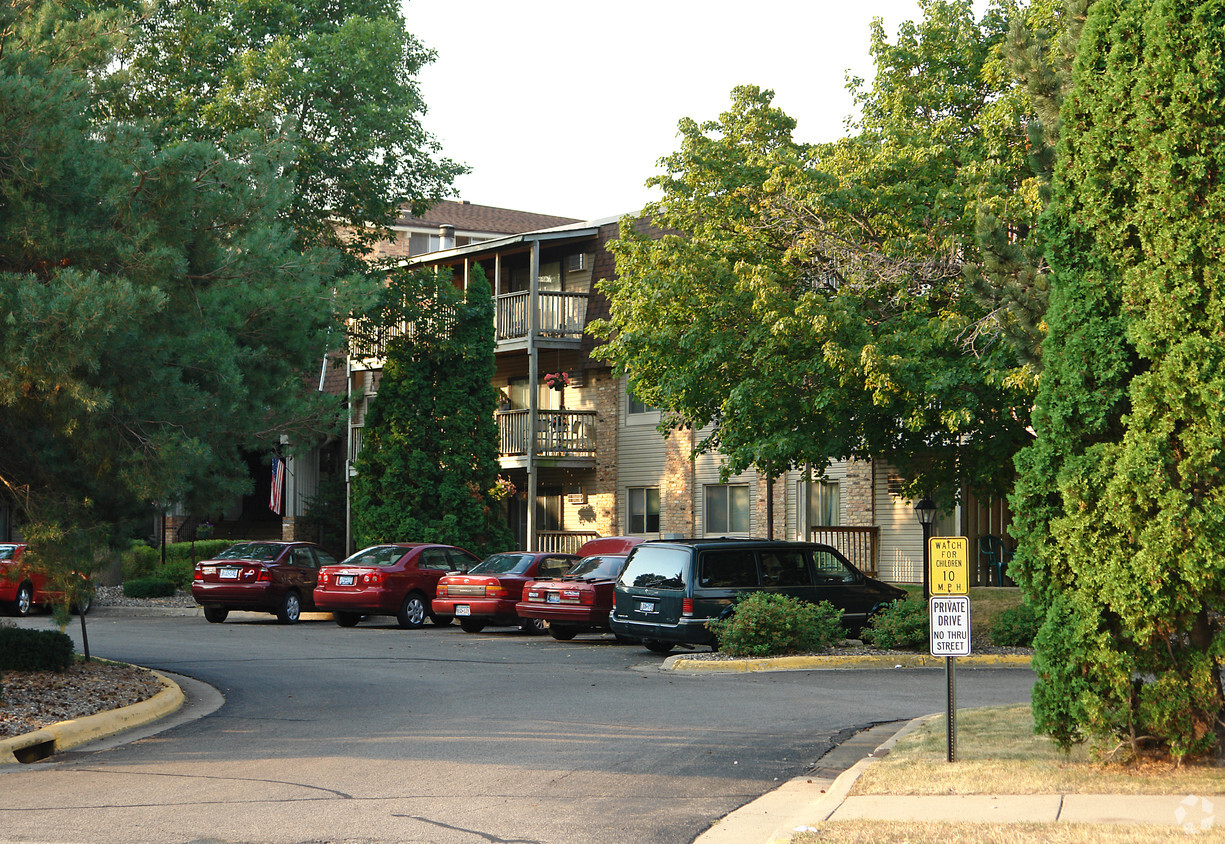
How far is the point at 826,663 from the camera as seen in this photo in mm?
16797

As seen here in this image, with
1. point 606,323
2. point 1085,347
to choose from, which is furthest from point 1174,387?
point 606,323

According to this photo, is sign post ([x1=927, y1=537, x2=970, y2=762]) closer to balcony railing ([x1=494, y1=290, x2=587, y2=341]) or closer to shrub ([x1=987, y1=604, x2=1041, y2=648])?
shrub ([x1=987, y1=604, x2=1041, y2=648])

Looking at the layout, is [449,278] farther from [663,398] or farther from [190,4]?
[663,398]

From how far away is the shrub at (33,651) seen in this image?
14047 mm

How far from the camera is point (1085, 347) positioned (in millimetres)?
8984

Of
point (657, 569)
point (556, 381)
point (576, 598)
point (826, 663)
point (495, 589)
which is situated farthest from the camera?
point (556, 381)

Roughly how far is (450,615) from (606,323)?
6.05 metres

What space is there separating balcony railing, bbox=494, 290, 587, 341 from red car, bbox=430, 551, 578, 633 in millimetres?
11358

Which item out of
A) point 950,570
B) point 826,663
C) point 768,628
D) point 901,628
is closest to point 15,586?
point 768,628

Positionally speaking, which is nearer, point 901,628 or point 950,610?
point 950,610

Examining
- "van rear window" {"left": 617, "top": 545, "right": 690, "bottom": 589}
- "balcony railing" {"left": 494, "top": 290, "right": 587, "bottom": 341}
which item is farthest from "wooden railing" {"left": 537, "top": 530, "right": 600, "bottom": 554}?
"van rear window" {"left": 617, "top": 545, "right": 690, "bottom": 589}

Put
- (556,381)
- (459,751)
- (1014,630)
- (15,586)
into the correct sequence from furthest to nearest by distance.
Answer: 1. (556,381)
2. (15,586)
3. (1014,630)
4. (459,751)

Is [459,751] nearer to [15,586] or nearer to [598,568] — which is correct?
[598,568]

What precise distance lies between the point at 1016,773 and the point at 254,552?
20.2 meters
